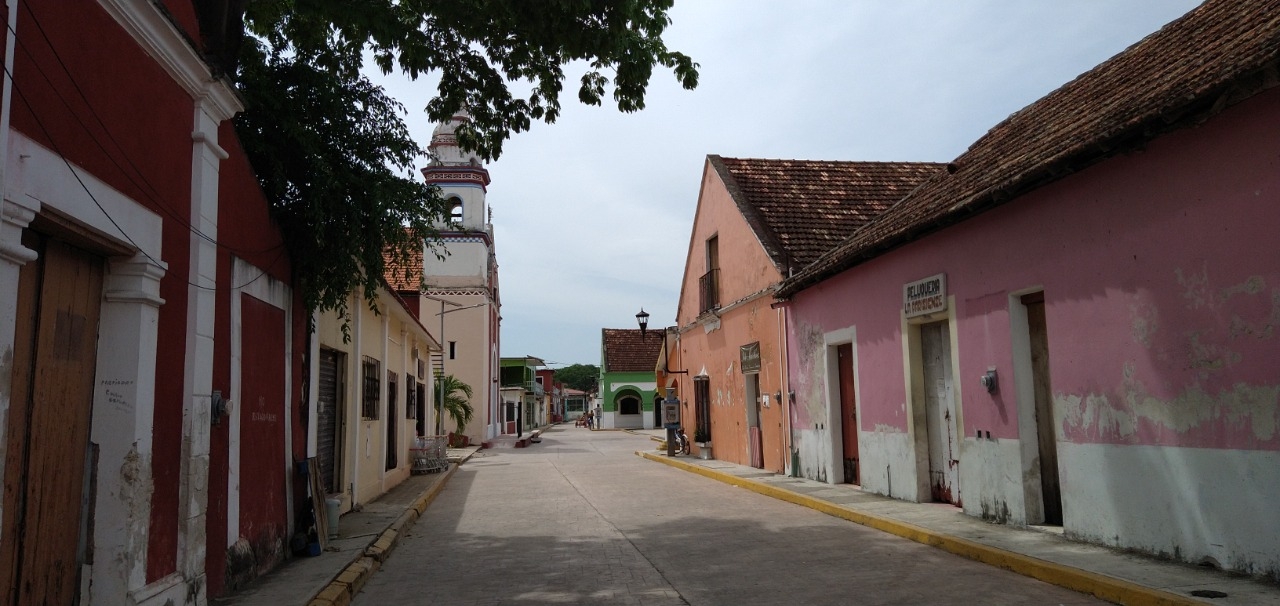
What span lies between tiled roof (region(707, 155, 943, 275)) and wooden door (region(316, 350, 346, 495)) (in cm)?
796

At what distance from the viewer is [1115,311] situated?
7.18 meters

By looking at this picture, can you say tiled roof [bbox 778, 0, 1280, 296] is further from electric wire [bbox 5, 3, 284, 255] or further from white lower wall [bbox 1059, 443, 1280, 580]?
electric wire [bbox 5, 3, 284, 255]

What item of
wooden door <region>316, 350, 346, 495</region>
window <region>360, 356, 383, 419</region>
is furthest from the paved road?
window <region>360, 356, 383, 419</region>

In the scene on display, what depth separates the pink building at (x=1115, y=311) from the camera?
5.88 m

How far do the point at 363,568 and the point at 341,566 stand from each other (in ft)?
0.64

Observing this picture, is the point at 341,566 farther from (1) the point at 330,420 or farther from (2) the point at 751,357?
(2) the point at 751,357

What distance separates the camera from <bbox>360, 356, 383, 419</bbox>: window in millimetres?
13126

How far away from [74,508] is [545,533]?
5790mm

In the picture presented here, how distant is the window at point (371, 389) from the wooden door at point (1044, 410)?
9214 mm

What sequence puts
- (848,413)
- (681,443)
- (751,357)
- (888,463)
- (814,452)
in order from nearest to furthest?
(888,463)
(848,413)
(814,452)
(751,357)
(681,443)

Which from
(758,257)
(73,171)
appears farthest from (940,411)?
(73,171)

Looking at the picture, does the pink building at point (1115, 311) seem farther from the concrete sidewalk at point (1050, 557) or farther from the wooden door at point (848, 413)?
the wooden door at point (848, 413)

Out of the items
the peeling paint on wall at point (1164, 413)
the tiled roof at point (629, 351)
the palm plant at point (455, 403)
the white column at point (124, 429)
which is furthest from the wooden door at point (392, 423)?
the tiled roof at point (629, 351)

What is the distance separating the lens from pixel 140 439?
4.88 m
